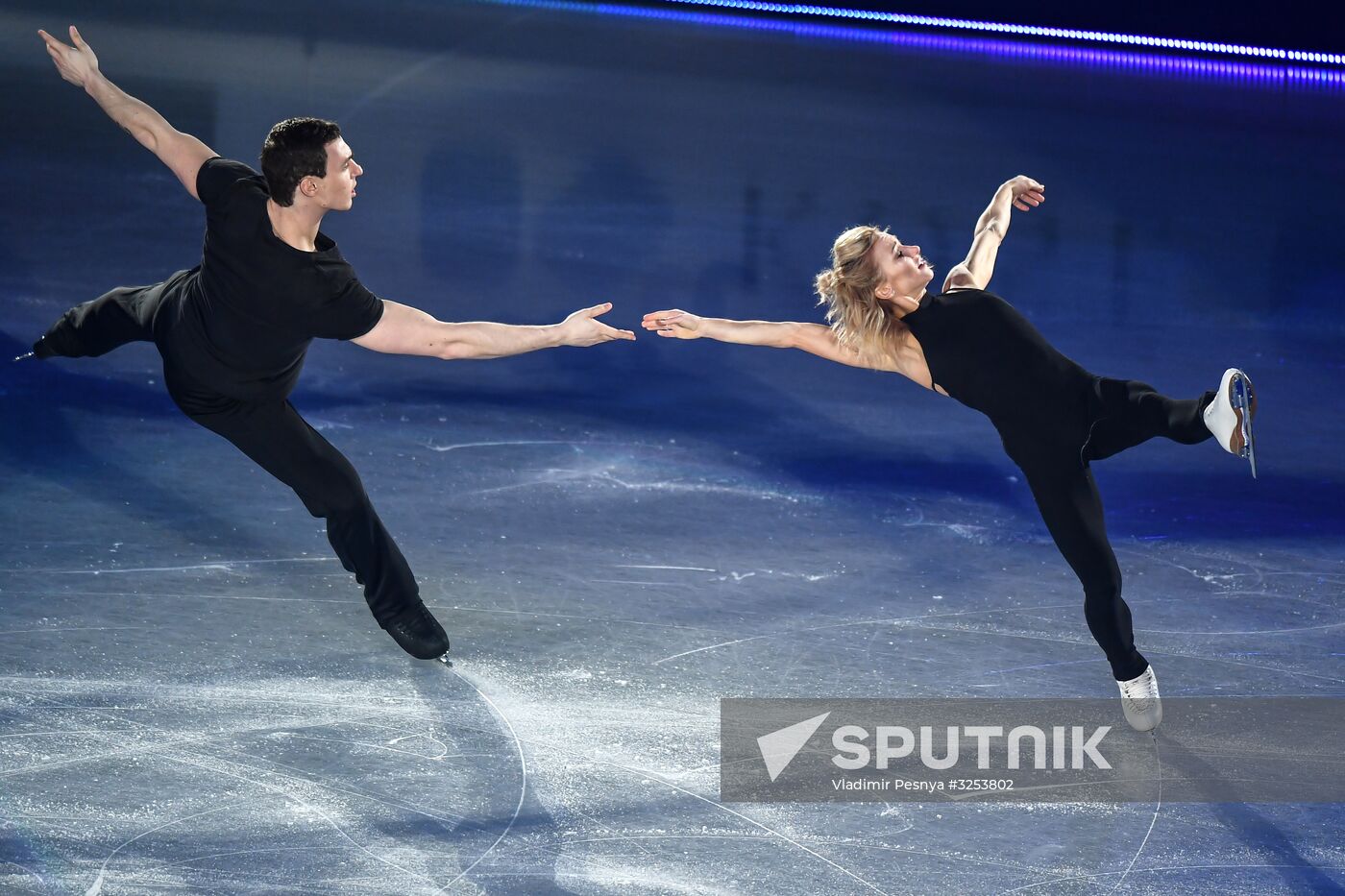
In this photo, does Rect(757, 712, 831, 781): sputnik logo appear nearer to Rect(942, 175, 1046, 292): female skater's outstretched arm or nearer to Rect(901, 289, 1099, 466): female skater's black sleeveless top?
Rect(901, 289, 1099, 466): female skater's black sleeveless top

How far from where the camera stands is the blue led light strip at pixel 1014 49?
15.6m

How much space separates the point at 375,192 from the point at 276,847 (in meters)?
6.31

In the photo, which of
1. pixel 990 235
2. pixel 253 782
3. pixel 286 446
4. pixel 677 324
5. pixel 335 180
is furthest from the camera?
pixel 990 235

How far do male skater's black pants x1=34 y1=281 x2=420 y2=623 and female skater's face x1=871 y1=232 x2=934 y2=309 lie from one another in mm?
1716

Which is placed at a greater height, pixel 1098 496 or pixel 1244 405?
pixel 1244 405

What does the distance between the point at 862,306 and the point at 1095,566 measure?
1.07 meters

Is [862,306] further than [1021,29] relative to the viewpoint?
No

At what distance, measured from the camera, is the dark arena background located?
404cm

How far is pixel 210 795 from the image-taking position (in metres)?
4.07

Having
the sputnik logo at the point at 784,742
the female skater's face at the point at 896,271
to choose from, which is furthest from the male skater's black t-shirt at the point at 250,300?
the sputnik logo at the point at 784,742

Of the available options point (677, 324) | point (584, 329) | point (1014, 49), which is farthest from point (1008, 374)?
point (1014, 49)

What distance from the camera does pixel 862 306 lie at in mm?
4844

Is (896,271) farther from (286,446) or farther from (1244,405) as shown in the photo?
(286,446)

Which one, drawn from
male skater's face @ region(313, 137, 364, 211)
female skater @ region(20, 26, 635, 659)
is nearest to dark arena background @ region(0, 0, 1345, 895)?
female skater @ region(20, 26, 635, 659)
